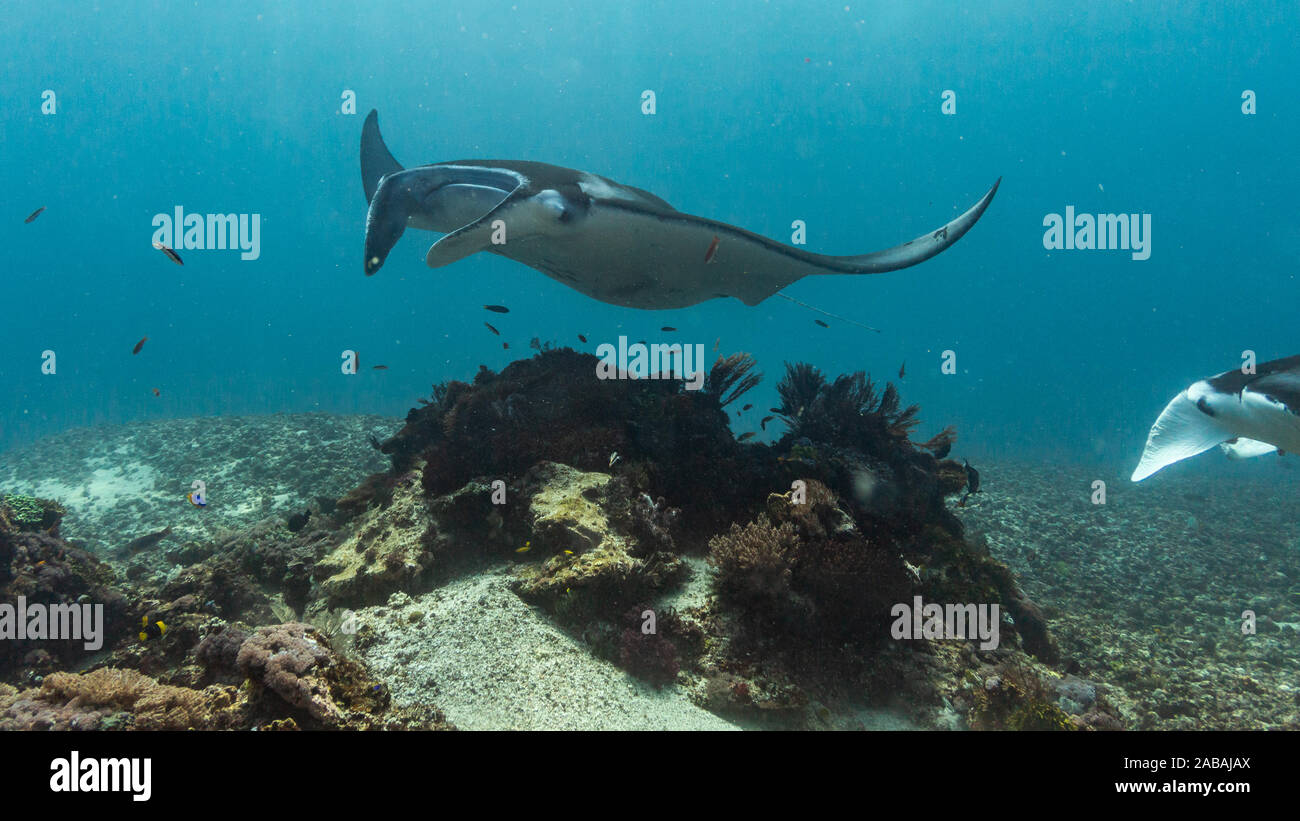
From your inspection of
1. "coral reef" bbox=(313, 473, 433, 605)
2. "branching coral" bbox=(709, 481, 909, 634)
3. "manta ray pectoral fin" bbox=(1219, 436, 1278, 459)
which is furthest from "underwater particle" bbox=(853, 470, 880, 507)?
"coral reef" bbox=(313, 473, 433, 605)

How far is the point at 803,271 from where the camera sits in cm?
617

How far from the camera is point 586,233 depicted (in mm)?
5531

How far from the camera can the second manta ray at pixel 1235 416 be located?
4.00m

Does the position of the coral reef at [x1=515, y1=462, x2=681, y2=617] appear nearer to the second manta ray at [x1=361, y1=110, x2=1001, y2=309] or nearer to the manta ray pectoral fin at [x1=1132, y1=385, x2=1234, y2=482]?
the second manta ray at [x1=361, y1=110, x2=1001, y2=309]

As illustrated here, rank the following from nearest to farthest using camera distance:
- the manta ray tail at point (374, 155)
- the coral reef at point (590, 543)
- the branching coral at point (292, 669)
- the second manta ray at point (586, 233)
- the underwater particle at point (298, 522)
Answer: the branching coral at point (292, 669) < the coral reef at point (590, 543) < the second manta ray at point (586, 233) < the underwater particle at point (298, 522) < the manta ray tail at point (374, 155)

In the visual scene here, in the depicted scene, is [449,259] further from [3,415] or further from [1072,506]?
[3,415]

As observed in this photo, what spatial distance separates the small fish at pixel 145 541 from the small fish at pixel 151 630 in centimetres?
611

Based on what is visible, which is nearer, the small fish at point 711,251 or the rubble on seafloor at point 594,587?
the rubble on seafloor at point 594,587

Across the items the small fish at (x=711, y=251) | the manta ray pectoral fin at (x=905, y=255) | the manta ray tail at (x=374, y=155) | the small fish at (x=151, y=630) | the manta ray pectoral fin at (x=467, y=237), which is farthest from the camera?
the manta ray tail at (x=374, y=155)

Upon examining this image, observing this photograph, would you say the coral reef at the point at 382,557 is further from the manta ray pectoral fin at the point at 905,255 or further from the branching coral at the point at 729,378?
the manta ray pectoral fin at the point at 905,255

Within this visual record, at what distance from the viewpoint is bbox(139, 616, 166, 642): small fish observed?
4387mm

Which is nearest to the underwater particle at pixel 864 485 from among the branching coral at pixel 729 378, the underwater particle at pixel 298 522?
the branching coral at pixel 729 378
